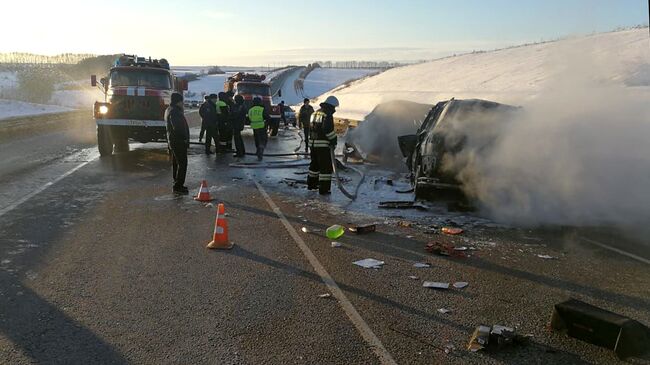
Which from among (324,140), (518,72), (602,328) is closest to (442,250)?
(602,328)

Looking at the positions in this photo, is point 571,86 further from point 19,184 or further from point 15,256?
point 19,184

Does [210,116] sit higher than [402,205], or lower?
higher

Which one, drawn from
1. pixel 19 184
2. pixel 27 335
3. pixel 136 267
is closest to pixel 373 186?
pixel 136 267

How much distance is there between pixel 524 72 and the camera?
35719 millimetres

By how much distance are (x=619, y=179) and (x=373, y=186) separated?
4696mm

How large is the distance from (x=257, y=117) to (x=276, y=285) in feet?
35.7

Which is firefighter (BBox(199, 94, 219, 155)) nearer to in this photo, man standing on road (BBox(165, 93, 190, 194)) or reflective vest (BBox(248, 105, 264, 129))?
reflective vest (BBox(248, 105, 264, 129))

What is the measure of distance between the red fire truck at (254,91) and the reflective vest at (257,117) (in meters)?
8.37

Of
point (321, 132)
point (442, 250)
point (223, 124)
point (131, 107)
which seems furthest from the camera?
point (223, 124)

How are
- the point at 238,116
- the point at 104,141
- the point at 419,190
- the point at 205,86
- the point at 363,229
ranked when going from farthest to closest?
the point at 205,86 < the point at 238,116 < the point at 104,141 < the point at 419,190 < the point at 363,229

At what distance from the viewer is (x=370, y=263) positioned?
19.0 feet

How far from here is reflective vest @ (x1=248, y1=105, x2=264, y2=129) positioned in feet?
50.4

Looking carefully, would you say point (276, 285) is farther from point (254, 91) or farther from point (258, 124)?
point (254, 91)

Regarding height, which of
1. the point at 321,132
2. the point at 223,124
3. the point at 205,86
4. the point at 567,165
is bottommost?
the point at 205,86
